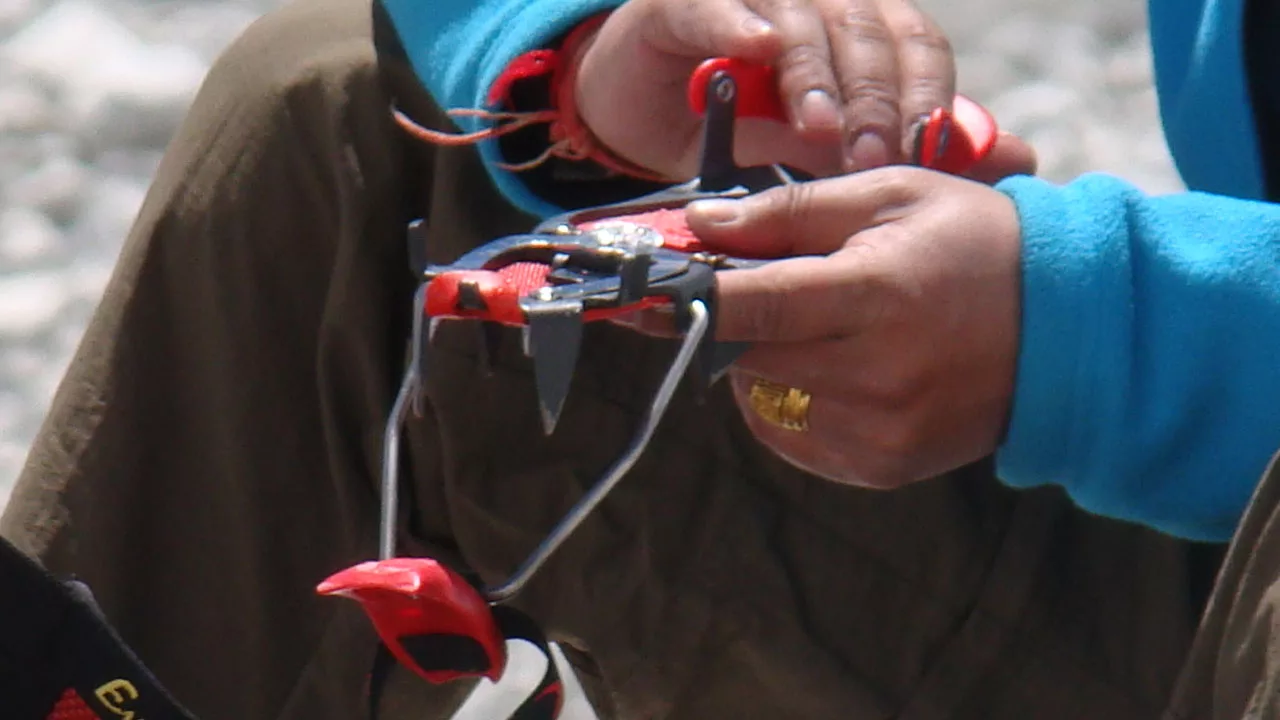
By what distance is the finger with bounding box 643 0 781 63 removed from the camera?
56cm

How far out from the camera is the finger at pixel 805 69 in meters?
0.54

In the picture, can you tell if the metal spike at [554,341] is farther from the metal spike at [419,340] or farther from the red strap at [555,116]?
the red strap at [555,116]

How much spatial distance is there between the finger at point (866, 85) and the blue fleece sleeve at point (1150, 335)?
4cm

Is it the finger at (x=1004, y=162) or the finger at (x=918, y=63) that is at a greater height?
the finger at (x=918, y=63)

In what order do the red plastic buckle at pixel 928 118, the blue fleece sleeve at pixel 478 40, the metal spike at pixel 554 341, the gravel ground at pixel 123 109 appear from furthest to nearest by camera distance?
the gravel ground at pixel 123 109 < the blue fleece sleeve at pixel 478 40 < the red plastic buckle at pixel 928 118 < the metal spike at pixel 554 341

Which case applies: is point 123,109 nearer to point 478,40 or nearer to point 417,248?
point 478,40

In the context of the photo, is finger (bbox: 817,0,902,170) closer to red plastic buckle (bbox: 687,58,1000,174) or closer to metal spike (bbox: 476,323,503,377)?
red plastic buckle (bbox: 687,58,1000,174)

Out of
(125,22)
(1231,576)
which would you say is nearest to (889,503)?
(1231,576)

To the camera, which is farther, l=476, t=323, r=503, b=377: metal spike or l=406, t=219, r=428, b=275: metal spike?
l=476, t=323, r=503, b=377: metal spike

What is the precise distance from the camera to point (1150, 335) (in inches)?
19.6

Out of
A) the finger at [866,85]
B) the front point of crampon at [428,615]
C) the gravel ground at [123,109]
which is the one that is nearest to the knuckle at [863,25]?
the finger at [866,85]

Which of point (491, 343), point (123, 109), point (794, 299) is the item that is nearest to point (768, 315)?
point (794, 299)

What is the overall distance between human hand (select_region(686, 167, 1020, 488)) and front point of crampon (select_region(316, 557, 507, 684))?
106 millimetres

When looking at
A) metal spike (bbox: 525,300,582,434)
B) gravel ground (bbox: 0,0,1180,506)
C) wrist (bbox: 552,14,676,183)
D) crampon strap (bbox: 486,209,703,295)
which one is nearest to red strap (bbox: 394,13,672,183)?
wrist (bbox: 552,14,676,183)
